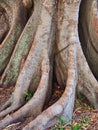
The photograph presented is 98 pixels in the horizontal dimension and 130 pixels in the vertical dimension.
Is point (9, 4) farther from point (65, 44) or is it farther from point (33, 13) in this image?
point (65, 44)

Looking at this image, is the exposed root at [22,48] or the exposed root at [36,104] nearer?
the exposed root at [36,104]

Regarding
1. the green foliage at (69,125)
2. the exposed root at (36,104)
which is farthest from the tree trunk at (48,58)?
the green foliage at (69,125)

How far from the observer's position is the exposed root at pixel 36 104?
15.6ft

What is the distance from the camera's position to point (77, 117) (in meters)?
5.19

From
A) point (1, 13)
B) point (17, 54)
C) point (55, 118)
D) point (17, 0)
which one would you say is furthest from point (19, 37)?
point (55, 118)

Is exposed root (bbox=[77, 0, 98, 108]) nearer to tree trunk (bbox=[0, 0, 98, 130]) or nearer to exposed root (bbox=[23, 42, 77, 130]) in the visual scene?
tree trunk (bbox=[0, 0, 98, 130])

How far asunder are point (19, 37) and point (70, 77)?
1531mm

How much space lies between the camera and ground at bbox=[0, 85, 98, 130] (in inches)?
187

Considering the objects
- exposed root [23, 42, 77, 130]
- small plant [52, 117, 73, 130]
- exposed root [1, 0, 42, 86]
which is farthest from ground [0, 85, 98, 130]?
exposed root [1, 0, 42, 86]

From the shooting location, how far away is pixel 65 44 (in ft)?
18.4

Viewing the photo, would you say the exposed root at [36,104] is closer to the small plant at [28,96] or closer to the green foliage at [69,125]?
the small plant at [28,96]

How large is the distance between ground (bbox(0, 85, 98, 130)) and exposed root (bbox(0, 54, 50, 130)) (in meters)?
0.08

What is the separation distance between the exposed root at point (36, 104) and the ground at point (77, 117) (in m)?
0.08

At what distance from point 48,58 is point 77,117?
1.08 meters
